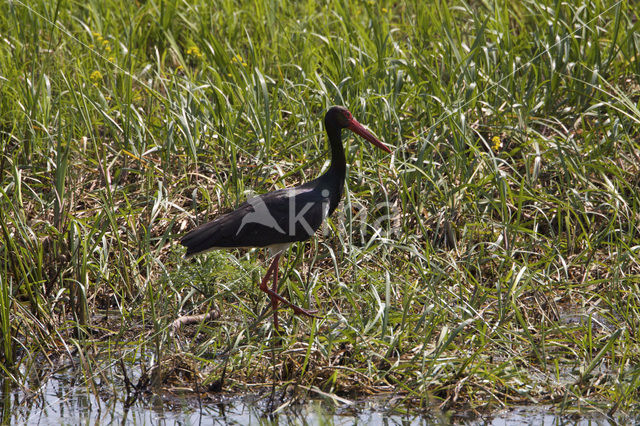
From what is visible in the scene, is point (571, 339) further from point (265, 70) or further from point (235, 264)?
point (265, 70)

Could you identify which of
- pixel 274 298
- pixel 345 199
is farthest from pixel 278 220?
pixel 345 199

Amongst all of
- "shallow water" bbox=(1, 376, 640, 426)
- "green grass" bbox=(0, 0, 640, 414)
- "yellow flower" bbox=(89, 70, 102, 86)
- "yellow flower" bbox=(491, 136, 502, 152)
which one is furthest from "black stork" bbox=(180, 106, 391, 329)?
"yellow flower" bbox=(89, 70, 102, 86)

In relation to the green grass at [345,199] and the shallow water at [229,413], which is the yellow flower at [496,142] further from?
the shallow water at [229,413]

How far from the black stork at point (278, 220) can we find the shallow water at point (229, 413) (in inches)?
24.4

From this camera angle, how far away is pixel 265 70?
688 cm

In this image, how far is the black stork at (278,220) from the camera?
4746 millimetres

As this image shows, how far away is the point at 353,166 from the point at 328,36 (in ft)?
4.71

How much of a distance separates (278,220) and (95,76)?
219cm

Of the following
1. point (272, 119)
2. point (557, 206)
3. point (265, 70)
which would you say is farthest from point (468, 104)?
point (265, 70)

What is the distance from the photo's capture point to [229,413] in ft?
13.3

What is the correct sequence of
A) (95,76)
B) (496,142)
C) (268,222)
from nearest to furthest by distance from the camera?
(268,222) < (496,142) < (95,76)

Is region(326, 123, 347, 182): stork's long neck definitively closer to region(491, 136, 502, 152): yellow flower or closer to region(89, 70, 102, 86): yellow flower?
region(491, 136, 502, 152): yellow flower

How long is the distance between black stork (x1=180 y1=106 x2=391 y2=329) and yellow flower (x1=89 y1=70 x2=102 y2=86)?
6.23 feet

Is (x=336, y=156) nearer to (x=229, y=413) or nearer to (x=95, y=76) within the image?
(x=229, y=413)
